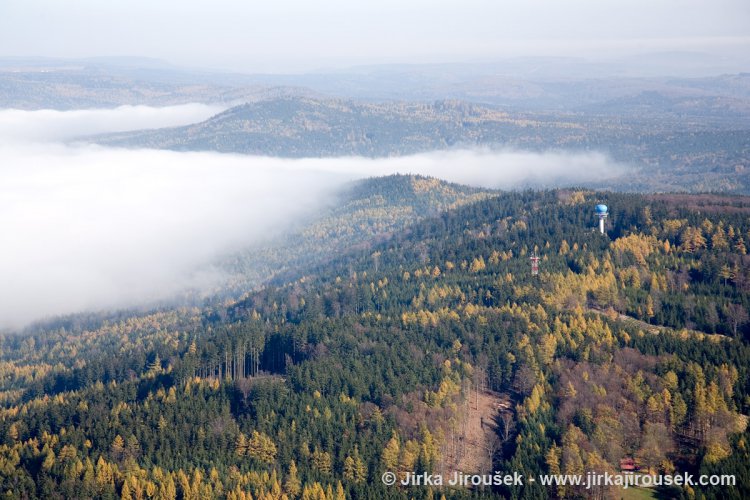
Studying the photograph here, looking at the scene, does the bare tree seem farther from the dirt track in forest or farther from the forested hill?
the dirt track in forest

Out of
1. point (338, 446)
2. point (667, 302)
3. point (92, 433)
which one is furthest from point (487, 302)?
point (92, 433)

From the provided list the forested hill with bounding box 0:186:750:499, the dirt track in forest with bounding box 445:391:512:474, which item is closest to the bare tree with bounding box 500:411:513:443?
the forested hill with bounding box 0:186:750:499

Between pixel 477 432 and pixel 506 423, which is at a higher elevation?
pixel 506 423

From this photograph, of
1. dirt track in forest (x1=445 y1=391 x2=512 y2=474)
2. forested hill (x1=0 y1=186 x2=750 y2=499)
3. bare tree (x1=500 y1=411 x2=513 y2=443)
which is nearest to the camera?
forested hill (x1=0 y1=186 x2=750 y2=499)

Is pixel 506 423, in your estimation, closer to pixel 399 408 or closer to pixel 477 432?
pixel 477 432

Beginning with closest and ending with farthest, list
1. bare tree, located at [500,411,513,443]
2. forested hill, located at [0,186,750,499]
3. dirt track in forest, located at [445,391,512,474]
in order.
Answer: forested hill, located at [0,186,750,499] < dirt track in forest, located at [445,391,512,474] < bare tree, located at [500,411,513,443]

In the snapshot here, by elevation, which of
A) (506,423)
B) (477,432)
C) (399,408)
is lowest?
(477,432)

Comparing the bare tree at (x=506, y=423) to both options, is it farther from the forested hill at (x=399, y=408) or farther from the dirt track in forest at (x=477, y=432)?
the dirt track in forest at (x=477, y=432)

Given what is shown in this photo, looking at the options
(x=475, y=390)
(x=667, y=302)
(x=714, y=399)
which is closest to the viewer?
(x=714, y=399)

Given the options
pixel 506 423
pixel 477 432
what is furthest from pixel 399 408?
pixel 506 423

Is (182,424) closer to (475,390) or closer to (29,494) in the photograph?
(29,494)

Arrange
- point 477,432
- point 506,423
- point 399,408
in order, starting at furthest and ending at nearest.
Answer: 1. point 399,408
2. point 477,432
3. point 506,423
